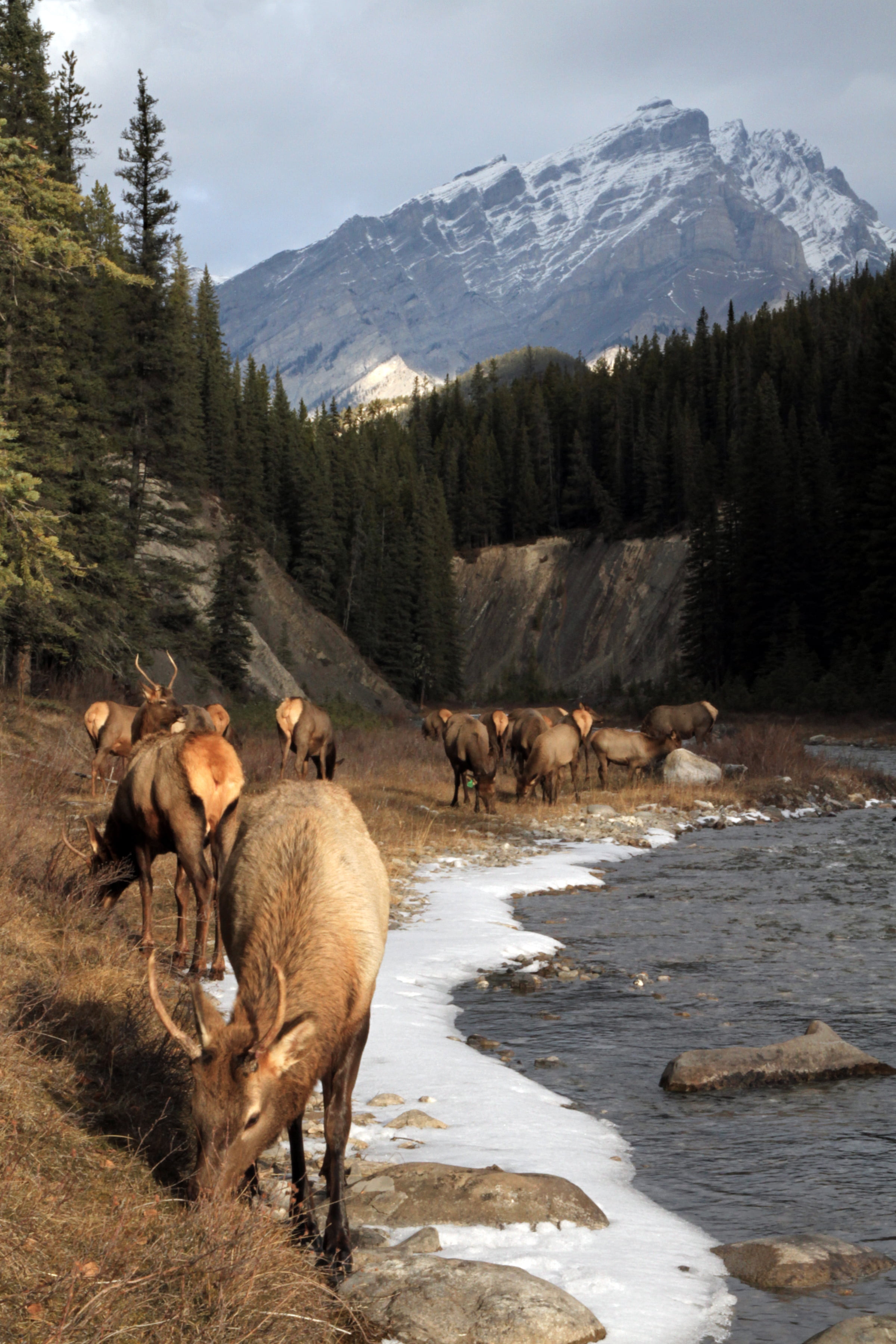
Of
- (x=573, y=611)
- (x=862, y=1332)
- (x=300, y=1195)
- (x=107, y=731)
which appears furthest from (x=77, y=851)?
(x=573, y=611)

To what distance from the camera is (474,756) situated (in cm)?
2206

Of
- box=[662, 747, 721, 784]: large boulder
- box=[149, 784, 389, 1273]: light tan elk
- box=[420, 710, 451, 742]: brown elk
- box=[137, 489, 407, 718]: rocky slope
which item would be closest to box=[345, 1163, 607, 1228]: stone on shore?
box=[149, 784, 389, 1273]: light tan elk

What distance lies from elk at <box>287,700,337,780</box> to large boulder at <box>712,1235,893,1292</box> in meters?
15.8

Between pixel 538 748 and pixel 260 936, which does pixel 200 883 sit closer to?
pixel 260 936

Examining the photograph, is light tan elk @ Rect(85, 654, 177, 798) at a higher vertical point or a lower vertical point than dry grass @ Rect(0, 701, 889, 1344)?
higher

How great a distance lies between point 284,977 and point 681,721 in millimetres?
31127

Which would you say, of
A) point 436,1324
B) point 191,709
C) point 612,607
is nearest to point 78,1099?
point 436,1324

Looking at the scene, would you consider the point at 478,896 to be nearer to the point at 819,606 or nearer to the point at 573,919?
the point at 573,919

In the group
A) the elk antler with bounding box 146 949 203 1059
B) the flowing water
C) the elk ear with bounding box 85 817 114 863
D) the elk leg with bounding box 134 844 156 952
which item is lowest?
the flowing water

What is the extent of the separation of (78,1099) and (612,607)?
274 ft

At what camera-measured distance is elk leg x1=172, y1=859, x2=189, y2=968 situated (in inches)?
341

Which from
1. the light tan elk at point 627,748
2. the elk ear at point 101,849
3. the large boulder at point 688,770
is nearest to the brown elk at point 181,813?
the elk ear at point 101,849

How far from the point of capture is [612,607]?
87500mm

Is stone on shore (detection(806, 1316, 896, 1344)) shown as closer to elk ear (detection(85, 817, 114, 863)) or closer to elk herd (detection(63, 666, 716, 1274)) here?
elk herd (detection(63, 666, 716, 1274))
